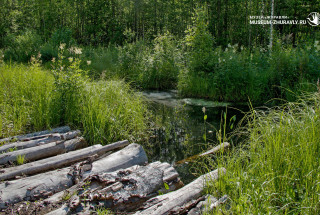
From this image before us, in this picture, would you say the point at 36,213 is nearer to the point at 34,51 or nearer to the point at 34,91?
the point at 34,91

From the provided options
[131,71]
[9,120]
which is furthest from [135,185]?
[131,71]

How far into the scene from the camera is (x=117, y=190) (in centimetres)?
309

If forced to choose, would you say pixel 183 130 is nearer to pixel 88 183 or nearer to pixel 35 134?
pixel 35 134

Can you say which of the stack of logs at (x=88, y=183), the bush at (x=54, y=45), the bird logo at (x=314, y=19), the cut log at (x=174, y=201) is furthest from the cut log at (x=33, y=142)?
the bird logo at (x=314, y=19)

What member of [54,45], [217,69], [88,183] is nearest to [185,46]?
[217,69]

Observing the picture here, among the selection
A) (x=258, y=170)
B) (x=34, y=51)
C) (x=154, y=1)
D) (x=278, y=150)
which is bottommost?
(x=258, y=170)

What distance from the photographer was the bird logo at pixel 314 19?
17141 millimetres

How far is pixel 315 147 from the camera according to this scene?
299cm

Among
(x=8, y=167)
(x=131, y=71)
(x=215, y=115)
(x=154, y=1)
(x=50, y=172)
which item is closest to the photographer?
(x=50, y=172)

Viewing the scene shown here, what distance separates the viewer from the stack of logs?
9.21 feet

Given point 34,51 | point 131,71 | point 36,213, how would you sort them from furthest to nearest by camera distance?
point 34,51 → point 131,71 → point 36,213

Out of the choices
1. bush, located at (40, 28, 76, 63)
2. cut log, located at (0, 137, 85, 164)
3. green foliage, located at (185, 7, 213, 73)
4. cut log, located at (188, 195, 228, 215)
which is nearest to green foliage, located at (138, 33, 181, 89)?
green foliage, located at (185, 7, 213, 73)

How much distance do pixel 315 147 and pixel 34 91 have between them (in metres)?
5.21

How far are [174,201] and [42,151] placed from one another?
2295 millimetres
